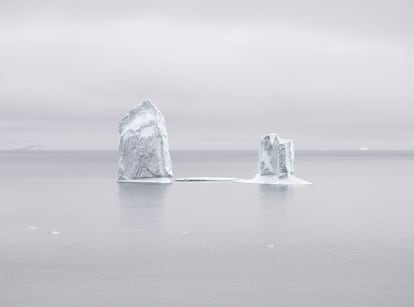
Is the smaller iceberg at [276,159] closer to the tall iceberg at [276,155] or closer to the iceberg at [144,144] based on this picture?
the tall iceberg at [276,155]

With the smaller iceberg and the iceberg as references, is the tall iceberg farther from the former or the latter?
the iceberg

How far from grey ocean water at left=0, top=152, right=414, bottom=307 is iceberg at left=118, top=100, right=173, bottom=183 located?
10.2 metres

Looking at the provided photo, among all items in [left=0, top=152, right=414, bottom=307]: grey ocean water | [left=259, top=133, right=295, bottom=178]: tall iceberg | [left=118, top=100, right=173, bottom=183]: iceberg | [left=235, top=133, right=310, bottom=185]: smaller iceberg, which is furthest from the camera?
[left=118, top=100, right=173, bottom=183]: iceberg

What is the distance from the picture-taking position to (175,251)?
34375mm

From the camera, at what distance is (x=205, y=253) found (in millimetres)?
33625

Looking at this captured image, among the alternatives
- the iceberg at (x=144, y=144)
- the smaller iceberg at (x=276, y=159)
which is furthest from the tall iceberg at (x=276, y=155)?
the iceberg at (x=144, y=144)

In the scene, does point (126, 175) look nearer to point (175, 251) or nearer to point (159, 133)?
point (159, 133)

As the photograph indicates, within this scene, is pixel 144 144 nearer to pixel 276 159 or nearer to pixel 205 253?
pixel 276 159

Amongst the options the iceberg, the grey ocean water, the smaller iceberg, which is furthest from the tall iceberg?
the iceberg

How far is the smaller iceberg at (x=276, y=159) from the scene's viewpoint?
72.2 m

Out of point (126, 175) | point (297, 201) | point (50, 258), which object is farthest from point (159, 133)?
Answer: point (50, 258)

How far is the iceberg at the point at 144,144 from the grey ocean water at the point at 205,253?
33.4 ft

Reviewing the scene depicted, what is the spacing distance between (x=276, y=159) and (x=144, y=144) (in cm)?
1517

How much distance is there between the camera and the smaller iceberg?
7219cm
